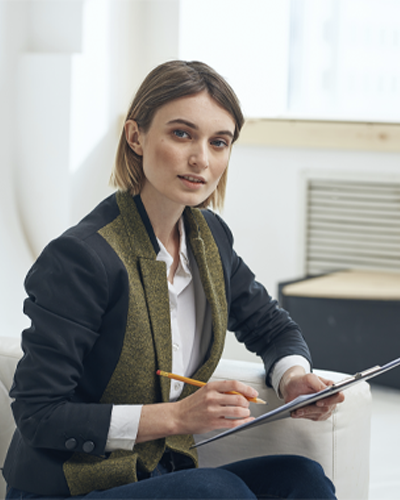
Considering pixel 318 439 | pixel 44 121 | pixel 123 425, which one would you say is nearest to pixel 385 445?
pixel 318 439

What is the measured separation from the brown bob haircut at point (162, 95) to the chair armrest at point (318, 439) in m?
0.46

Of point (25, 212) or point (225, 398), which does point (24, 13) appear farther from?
point (225, 398)

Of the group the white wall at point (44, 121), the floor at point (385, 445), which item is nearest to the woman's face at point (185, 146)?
the floor at point (385, 445)

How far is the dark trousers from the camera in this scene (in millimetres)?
914

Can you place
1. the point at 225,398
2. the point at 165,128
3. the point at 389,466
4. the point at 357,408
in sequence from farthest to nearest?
the point at 389,466 < the point at 357,408 < the point at 165,128 < the point at 225,398

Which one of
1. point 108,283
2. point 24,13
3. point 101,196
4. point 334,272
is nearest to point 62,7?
point 24,13

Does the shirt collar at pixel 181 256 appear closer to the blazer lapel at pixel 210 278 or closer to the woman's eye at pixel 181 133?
the blazer lapel at pixel 210 278

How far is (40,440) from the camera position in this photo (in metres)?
0.93

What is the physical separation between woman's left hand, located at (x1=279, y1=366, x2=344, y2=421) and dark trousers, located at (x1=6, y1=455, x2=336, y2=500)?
0.09 m

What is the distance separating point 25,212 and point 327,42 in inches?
66.7

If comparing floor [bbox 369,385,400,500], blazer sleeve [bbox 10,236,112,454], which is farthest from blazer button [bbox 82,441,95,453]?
floor [bbox 369,385,400,500]

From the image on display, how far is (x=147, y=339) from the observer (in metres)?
1.02

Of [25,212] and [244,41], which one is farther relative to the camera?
[244,41]

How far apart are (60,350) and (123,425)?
0.15 meters
